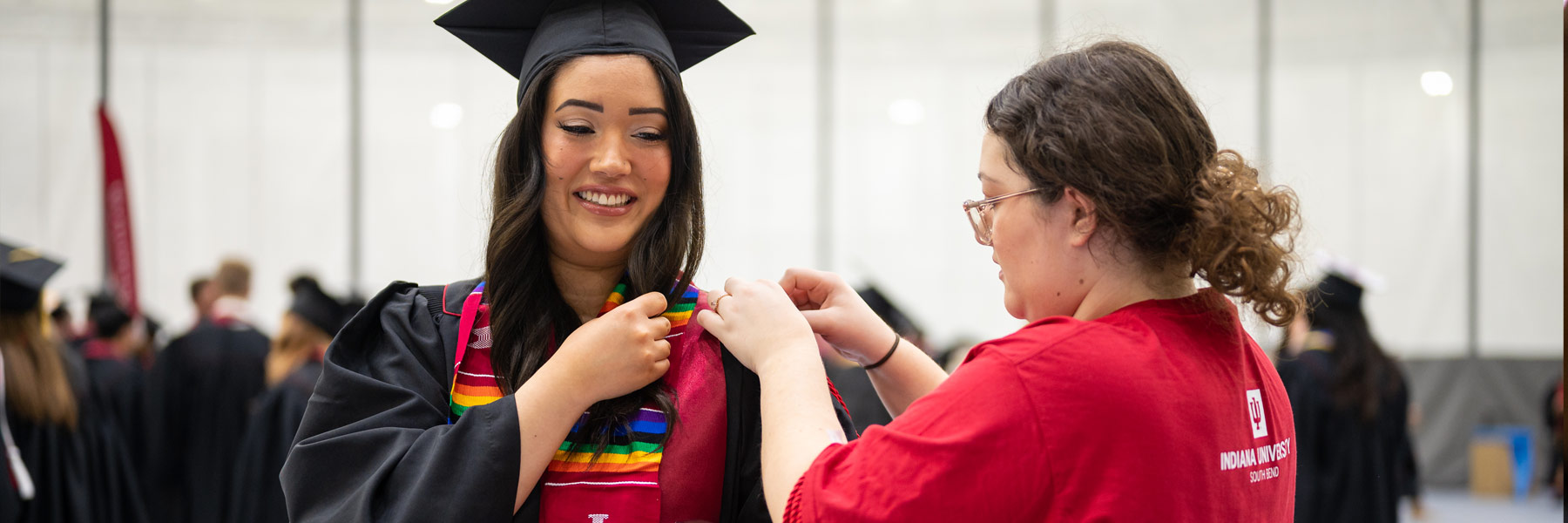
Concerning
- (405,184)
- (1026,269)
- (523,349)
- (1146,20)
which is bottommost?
(523,349)

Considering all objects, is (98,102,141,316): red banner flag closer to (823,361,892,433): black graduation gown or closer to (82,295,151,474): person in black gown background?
(82,295,151,474): person in black gown background

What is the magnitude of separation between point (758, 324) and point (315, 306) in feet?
14.9

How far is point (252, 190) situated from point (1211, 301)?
9.20m

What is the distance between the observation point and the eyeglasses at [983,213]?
1.33 meters

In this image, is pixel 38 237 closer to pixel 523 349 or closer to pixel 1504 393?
pixel 523 349

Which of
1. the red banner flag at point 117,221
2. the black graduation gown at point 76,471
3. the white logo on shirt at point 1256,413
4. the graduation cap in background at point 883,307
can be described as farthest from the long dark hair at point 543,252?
the red banner flag at point 117,221

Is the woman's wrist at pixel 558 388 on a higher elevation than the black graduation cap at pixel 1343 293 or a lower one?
higher

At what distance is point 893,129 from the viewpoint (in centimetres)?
933

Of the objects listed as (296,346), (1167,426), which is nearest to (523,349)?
(1167,426)

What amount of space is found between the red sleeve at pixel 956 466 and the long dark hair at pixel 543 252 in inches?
13.0

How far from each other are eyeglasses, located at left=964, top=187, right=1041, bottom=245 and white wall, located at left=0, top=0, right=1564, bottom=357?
7.39 meters

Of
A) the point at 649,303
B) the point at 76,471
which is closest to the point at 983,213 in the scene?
the point at 649,303

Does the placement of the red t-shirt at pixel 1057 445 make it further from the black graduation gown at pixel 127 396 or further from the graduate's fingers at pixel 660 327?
the black graduation gown at pixel 127 396

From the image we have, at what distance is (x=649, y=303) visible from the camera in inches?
56.1
